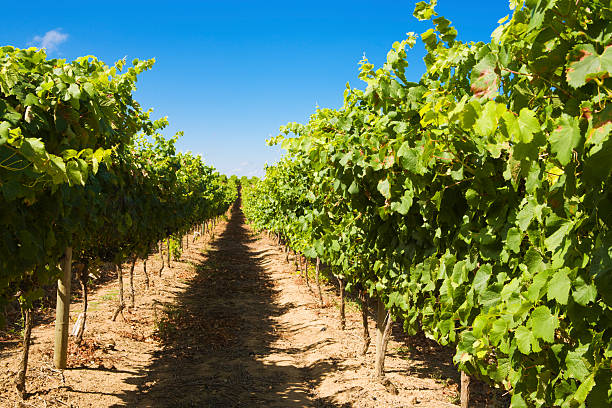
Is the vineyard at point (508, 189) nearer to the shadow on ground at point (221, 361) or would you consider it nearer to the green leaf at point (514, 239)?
the green leaf at point (514, 239)

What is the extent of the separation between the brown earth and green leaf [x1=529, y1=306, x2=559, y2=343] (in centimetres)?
468

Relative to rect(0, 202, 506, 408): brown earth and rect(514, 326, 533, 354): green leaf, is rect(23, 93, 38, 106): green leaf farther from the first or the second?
rect(0, 202, 506, 408): brown earth

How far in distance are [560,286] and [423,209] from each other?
1.60 meters

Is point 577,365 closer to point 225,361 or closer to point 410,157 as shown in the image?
point 410,157

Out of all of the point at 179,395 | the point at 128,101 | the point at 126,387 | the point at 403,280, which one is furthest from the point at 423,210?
the point at 126,387

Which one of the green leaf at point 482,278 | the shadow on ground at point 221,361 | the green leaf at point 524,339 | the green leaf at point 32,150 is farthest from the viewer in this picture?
the shadow on ground at point 221,361

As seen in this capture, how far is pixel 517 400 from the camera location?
2.10m

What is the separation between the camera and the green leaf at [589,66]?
1.13 metres

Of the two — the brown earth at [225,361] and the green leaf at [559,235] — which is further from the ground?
the green leaf at [559,235]

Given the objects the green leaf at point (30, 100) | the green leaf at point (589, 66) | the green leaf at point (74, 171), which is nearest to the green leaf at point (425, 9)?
the green leaf at point (589, 66)

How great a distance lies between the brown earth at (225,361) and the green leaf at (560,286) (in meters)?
4.87

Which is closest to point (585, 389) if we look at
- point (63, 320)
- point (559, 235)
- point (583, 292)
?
point (583, 292)

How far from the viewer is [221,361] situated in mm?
7766

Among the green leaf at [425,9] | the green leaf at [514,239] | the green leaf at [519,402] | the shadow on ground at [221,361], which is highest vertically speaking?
the green leaf at [425,9]
